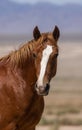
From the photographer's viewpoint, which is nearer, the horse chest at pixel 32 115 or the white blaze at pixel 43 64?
the white blaze at pixel 43 64

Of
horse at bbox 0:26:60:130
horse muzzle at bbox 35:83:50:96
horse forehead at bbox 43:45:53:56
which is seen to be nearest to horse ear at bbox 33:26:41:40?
horse at bbox 0:26:60:130

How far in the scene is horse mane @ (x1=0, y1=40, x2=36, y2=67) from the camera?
7.62m

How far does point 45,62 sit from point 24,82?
0.65 m

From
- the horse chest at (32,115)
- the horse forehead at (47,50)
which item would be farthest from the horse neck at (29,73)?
the horse forehead at (47,50)

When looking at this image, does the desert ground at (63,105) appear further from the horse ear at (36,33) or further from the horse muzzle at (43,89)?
the horse muzzle at (43,89)

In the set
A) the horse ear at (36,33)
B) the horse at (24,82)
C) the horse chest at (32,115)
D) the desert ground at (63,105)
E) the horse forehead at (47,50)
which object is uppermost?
the horse ear at (36,33)

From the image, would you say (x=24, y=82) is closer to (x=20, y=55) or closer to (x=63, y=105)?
(x=20, y=55)

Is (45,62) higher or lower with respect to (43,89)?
higher

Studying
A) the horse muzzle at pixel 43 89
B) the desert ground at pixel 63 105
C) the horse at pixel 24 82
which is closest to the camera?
the horse muzzle at pixel 43 89

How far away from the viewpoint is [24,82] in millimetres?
7754

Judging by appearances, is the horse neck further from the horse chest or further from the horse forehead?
the horse forehead

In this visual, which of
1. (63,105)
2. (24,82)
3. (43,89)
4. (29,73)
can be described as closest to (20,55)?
(29,73)

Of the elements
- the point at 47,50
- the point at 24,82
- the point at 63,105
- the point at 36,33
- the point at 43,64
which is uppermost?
the point at 36,33

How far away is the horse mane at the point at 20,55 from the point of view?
7.62 metres
